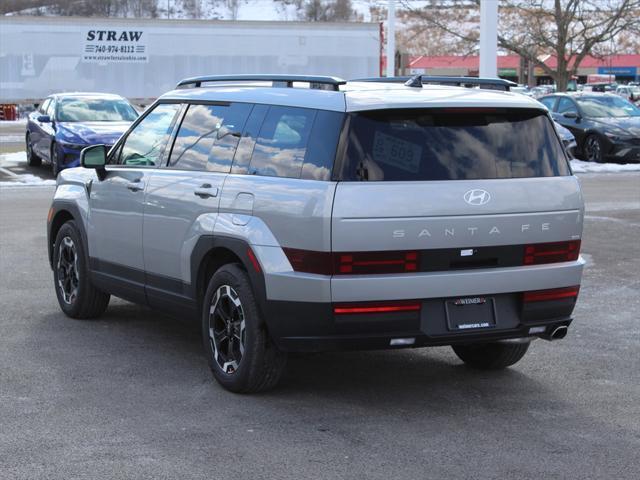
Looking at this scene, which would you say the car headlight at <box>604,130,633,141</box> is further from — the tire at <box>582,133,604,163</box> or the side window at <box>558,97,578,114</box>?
the side window at <box>558,97,578,114</box>

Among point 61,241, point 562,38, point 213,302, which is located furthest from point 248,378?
point 562,38

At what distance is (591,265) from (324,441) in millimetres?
6577

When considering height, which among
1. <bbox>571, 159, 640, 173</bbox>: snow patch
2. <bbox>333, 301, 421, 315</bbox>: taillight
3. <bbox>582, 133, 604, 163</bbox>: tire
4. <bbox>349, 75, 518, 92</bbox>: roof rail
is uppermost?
<bbox>349, 75, 518, 92</bbox>: roof rail

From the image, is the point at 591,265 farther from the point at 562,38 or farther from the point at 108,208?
the point at 562,38

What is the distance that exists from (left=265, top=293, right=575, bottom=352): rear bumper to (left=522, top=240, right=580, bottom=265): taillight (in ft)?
0.81

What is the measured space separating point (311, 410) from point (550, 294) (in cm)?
151

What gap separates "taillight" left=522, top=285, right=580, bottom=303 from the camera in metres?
6.21

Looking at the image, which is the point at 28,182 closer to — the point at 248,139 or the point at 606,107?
the point at 606,107

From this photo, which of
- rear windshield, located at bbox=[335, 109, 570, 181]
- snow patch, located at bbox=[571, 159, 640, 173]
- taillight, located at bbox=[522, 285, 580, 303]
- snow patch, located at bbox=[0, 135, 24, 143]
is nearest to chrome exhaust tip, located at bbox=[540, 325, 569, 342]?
taillight, located at bbox=[522, 285, 580, 303]

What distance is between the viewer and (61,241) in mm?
8727

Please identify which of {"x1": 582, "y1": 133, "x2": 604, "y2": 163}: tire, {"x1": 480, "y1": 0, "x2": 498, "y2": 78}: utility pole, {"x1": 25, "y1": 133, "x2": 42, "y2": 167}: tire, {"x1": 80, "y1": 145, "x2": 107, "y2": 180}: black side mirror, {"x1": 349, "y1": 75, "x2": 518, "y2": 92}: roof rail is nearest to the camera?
{"x1": 349, "y1": 75, "x2": 518, "y2": 92}: roof rail

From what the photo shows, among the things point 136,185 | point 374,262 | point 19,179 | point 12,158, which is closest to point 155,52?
point 12,158

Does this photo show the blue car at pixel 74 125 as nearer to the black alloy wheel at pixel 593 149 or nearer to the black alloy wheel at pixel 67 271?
the black alloy wheel at pixel 593 149

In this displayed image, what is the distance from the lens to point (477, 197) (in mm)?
6004
